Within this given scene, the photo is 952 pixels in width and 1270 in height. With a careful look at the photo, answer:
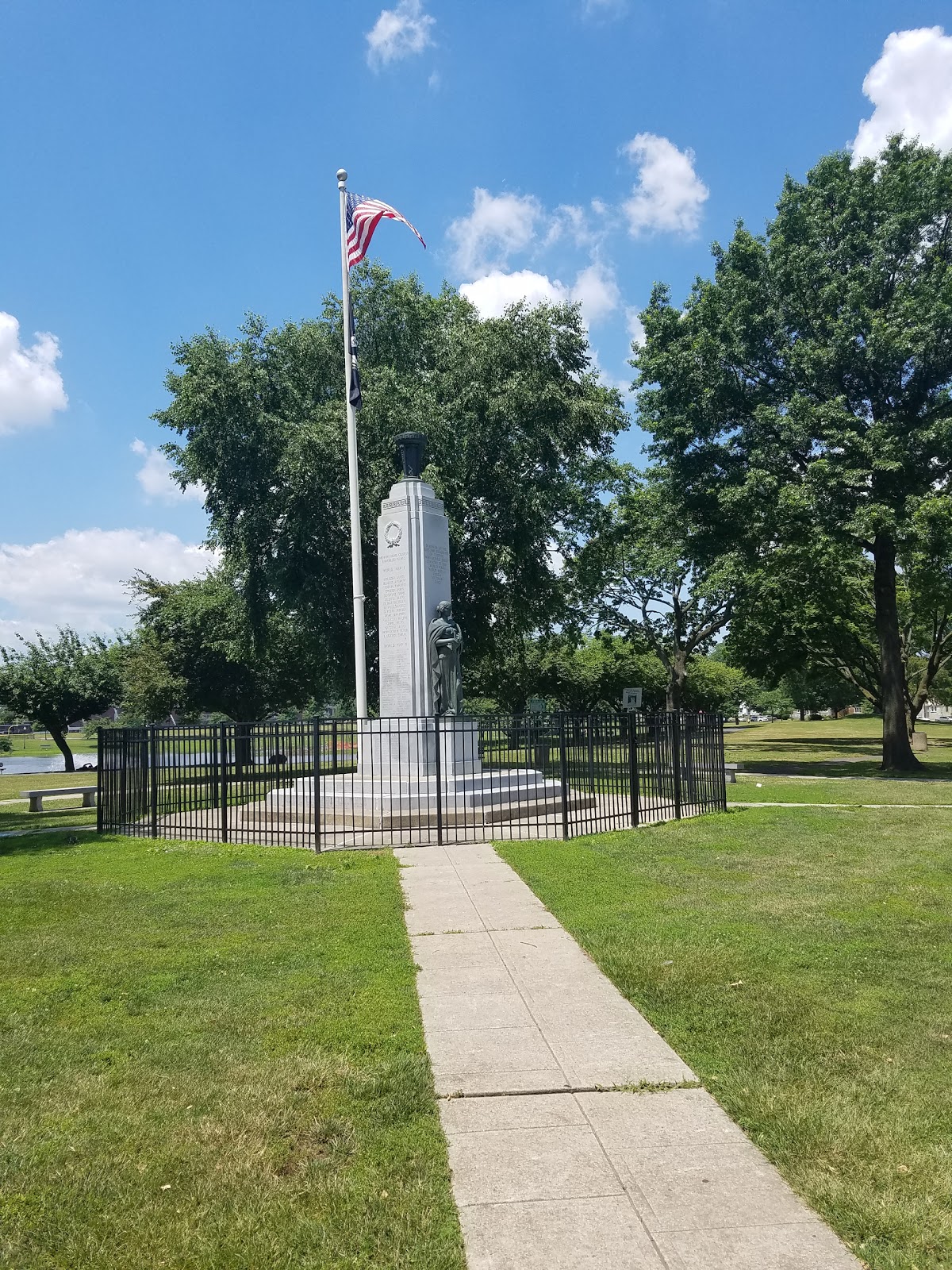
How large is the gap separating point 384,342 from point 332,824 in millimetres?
17299

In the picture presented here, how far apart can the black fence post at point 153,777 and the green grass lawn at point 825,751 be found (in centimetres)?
1664

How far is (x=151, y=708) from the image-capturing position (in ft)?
118

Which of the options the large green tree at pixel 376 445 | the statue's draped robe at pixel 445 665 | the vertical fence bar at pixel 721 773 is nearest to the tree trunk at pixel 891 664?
the large green tree at pixel 376 445

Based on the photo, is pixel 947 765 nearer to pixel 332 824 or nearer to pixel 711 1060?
pixel 332 824

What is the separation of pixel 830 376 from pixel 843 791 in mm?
10611

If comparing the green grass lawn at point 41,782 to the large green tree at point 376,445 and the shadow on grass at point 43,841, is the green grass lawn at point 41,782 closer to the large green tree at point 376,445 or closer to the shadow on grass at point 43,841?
the large green tree at point 376,445

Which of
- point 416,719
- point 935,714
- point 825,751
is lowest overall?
point 935,714

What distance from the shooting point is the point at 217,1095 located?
438cm

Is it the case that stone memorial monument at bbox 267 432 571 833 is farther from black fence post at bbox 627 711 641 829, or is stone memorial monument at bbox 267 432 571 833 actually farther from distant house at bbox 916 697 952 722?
distant house at bbox 916 697 952 722

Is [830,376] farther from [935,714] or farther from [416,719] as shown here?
[935,714]

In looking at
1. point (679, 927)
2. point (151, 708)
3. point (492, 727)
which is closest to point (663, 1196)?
point (679, 927)

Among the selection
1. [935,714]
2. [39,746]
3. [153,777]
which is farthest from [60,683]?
[935,714]

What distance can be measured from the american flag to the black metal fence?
30.2ft

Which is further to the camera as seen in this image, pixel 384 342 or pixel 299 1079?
pixel 384 342
